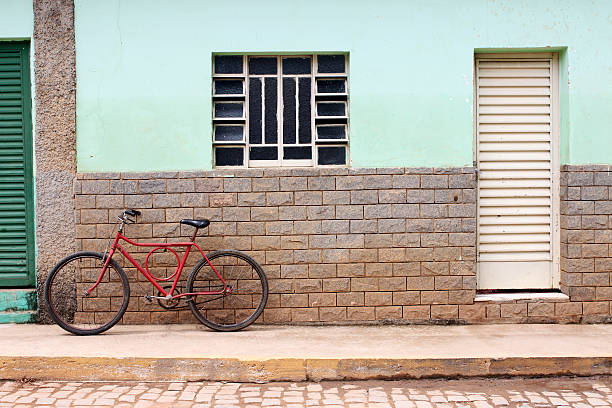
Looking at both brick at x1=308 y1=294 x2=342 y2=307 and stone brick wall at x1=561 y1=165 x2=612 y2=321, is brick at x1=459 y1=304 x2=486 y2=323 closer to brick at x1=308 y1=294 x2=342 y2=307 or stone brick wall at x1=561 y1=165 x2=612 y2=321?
stone brick wall at x1=561 y1=165 x2=612 y2=321

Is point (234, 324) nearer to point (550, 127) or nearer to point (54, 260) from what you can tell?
point (54, 260)

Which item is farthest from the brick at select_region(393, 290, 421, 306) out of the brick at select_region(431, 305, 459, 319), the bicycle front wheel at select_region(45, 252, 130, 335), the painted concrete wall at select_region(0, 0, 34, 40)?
the painted concrete wall at select_region(0, 0, 34, 40)

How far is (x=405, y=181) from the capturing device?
6602 millimetres

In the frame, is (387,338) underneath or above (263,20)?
underneath

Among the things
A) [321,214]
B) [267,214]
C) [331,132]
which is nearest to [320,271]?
[321,214]

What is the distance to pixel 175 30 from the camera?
21.4 ft

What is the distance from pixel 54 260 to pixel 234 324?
79.7 inches

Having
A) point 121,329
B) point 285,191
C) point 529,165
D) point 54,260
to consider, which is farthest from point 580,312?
point 54,260

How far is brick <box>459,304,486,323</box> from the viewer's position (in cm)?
664

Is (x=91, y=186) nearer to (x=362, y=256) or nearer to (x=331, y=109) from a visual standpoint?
(x=331, y=109)

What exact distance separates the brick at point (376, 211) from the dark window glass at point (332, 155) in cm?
57

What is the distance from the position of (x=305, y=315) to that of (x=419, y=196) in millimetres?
1737

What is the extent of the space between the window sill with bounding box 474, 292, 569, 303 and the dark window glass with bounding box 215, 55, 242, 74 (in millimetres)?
3515

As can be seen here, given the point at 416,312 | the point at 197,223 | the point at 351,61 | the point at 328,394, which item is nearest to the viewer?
the point at 328,394
